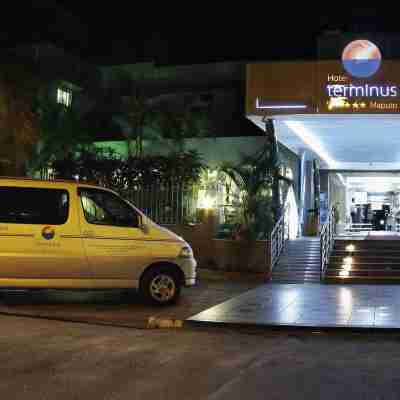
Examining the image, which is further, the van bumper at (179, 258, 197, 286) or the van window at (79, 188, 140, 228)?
the van bumper at (179, 258, 197, 286)

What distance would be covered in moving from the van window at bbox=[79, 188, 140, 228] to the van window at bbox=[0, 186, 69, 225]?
15.0 inches

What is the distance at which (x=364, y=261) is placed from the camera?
17.6 meters

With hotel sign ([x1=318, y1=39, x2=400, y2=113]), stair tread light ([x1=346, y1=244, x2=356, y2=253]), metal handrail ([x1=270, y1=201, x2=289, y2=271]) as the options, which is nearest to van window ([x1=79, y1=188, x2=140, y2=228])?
metal handrail ([x1=270, y1=201, x2=289, y2=271])

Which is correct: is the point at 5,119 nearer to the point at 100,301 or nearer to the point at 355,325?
the point at 100,301

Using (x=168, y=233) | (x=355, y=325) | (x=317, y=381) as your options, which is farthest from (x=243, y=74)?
(x=317, y=381)

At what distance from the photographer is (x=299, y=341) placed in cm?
960

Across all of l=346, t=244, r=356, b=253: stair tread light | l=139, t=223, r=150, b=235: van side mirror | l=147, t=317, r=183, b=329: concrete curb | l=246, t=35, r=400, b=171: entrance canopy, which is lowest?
l=147, t=317, r=183, b=329: concrete curb

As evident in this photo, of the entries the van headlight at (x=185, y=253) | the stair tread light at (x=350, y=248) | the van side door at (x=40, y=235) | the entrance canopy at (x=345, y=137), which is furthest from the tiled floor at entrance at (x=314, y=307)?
the entrance canopy at (x=345, y=137)

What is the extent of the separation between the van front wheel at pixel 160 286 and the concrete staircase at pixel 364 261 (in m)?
5.24

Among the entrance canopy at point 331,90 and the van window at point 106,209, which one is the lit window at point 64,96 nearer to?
the entrance canopy at point 331,90

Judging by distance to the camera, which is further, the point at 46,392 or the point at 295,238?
the point at 295,238

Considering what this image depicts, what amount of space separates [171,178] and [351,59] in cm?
629

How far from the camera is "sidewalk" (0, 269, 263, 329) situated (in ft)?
37.4

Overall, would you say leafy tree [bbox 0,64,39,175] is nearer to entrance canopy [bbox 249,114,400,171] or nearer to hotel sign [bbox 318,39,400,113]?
entrance canopy [bbox 249,114,400,171]
